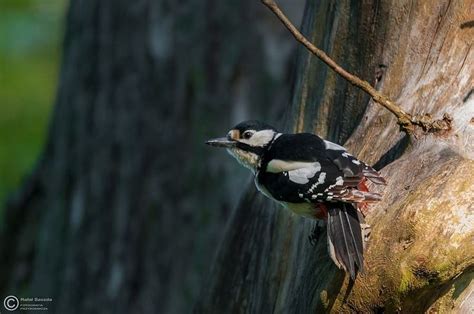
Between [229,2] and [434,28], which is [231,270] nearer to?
[434,28]

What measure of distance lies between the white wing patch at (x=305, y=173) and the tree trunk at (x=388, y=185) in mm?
287

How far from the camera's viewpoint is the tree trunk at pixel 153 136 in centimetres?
793

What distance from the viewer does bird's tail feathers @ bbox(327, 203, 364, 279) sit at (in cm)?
361

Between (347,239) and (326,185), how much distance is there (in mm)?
326

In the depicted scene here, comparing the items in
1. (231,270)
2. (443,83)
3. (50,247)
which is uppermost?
(443,83)

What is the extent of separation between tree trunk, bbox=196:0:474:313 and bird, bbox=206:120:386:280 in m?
0.08

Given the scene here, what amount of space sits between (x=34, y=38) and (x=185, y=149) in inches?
121

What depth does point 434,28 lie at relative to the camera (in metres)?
4.27

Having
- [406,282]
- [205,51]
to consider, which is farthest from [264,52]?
[406,282]

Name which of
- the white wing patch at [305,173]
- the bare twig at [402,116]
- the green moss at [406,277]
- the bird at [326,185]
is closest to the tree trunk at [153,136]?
the bird at [326,185]

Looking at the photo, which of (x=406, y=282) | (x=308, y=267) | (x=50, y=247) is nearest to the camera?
(x=406, y=282)

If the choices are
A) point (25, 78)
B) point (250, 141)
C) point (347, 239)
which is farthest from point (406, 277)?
point (25, 78)

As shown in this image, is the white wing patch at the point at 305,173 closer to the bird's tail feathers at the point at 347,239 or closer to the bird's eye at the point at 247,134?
the bird's tail feathers at the point at 347,239

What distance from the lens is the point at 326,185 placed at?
12.7 feet
